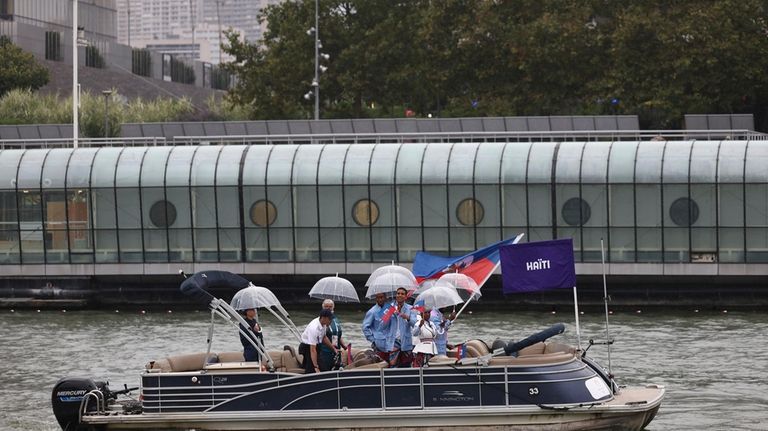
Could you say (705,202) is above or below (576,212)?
above

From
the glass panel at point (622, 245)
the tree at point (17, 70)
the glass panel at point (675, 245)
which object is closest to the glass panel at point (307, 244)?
the glass panel at point (622, 245)

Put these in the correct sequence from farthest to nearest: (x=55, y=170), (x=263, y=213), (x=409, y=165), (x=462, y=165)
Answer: (x=55, y=170), (x=263, y=213), (x=409, y=165), (x=462, y=165)

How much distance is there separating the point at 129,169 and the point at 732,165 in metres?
22.2

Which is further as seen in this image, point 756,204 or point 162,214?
point 162,214

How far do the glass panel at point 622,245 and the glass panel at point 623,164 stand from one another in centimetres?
179

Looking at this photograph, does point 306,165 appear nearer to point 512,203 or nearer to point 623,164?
point 512,203

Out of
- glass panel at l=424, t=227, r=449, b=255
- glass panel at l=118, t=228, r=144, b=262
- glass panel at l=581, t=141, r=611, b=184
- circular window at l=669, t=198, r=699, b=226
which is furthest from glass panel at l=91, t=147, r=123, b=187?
circular window at l=669, t=198, r=699, b=226

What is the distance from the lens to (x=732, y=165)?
201ft

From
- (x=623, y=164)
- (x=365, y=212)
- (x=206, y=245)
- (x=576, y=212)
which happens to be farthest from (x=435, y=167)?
(x=206, y=245)

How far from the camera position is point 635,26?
8650 cm

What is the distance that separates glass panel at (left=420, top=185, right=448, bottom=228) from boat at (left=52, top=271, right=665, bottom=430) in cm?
3092

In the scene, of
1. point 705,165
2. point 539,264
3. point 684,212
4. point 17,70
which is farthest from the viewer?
point 17,70

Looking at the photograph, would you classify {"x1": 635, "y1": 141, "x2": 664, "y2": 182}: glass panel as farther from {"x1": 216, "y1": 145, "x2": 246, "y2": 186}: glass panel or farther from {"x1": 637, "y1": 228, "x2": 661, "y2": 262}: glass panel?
{"x1": 216, "y1": 145, "x2": 246, "y2": 186}: glass panel

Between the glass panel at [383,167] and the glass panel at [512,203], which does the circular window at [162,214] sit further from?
the glass panel at [512,203]
